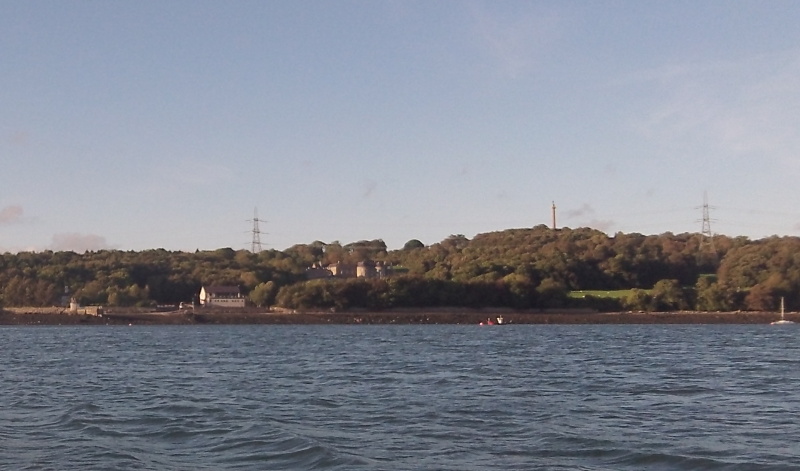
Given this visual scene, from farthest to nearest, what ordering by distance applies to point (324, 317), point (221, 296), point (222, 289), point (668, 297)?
1. point (222, 289)
2. point (221, 296)
3. point (324, 317)
4. point (668, 297)

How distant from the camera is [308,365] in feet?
120

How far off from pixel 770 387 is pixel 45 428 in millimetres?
19583

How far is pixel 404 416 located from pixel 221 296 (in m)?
112

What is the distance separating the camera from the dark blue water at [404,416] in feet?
51.5

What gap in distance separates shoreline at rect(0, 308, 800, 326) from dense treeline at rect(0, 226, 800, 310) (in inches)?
111

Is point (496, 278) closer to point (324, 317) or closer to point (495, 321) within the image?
Result: point (495, 321)

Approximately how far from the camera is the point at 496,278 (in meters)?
125

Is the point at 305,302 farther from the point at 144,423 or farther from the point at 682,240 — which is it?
the point at 144,423

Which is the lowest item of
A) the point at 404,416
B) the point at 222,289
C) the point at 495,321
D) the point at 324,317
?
the point at 404,416

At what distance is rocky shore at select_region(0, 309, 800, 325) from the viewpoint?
112 meters

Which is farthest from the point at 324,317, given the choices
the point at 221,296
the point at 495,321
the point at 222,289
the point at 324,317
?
the point at 222,289

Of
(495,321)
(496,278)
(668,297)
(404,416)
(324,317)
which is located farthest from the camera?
(496,278)

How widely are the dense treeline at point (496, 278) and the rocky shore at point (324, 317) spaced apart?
2.89 m

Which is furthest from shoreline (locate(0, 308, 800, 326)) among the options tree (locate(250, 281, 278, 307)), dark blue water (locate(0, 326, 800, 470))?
dark blue water (locate(0, 326, 800, 470))
